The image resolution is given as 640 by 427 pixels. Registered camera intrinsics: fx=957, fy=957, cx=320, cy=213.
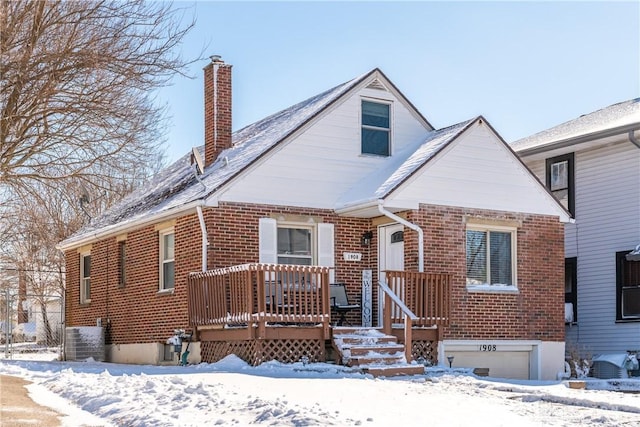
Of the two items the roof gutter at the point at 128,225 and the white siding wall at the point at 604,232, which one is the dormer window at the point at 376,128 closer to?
the roof gutter at the point at 128,225

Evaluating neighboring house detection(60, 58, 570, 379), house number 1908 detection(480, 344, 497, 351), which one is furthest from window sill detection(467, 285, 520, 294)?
house number 1908 detection(480, 344, 497, 351)

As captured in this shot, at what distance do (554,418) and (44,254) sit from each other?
37768 mm

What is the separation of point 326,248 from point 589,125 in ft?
28.0

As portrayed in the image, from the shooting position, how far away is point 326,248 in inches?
802

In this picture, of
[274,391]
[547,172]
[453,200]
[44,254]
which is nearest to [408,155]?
[453,200]

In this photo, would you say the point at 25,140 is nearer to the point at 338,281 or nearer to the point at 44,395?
the point at 338,281

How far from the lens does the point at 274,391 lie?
40.1 feet

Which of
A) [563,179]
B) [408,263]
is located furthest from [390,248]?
[563,179]

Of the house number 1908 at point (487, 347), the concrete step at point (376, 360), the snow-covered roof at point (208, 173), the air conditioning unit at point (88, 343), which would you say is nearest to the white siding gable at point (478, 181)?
the snow-covered roof at point (208, 173)

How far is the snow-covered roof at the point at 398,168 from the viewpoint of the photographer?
19.5m

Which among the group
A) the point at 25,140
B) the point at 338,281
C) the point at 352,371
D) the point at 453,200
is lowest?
the point at 352,371

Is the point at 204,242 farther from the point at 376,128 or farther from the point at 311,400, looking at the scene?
the point at 311,400

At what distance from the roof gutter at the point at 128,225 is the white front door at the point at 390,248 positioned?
13.7ft

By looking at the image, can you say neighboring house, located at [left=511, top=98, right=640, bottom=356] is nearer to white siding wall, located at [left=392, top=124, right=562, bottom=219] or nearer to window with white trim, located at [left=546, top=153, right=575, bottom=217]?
window with white trim, located at [left=546, top=153, right=575, bottom=217]
